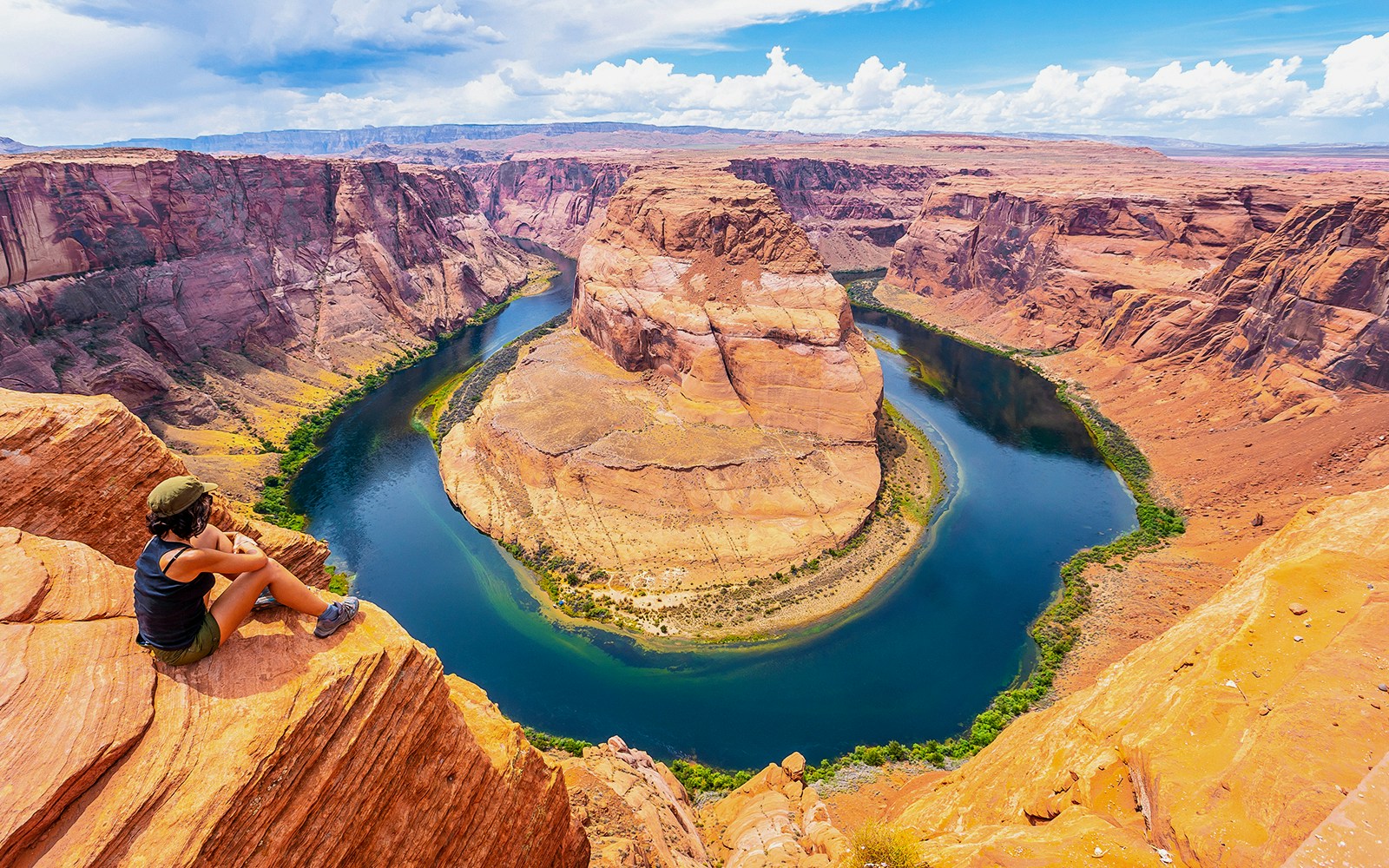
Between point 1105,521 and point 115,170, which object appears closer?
point 1105,521

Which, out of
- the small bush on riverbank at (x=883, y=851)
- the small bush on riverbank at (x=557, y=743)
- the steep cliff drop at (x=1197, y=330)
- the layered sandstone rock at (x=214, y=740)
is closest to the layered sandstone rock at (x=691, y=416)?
the small bush on riverbank at (x=557, y=743)

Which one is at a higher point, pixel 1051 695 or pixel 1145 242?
pixel 1145 242

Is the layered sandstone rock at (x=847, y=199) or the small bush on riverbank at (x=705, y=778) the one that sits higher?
the layered sandstone rock at (x=847, y=199)

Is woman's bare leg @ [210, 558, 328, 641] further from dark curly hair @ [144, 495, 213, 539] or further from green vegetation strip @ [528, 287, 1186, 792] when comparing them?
green vegetation strip @ [528, 287, 1186, 792]

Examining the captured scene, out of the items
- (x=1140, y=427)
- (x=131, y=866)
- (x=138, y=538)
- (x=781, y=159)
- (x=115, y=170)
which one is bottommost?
(x=1140, y=427)

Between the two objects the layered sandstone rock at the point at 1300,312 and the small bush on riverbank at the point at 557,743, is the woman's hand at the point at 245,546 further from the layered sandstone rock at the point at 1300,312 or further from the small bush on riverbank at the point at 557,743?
the layered sandstone rock at the point at 1300,312

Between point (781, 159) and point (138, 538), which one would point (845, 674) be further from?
point (781, 159)

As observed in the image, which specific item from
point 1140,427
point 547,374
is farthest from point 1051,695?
point 547,374
